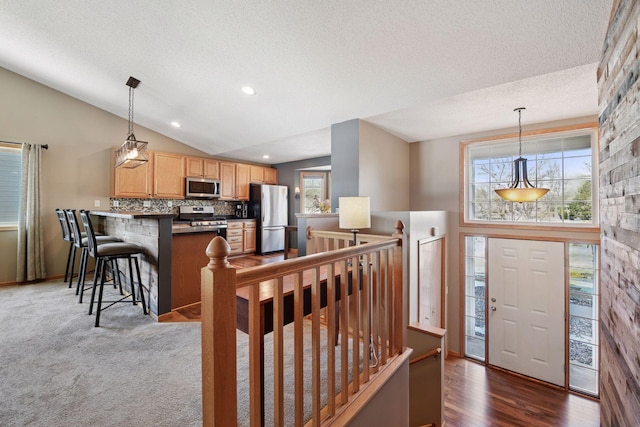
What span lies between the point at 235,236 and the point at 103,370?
14.0ft

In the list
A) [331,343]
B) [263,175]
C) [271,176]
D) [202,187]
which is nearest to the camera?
[331,343]

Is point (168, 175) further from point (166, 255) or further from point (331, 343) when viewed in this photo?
point (331, 343)

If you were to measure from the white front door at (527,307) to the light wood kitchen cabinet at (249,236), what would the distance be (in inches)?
183

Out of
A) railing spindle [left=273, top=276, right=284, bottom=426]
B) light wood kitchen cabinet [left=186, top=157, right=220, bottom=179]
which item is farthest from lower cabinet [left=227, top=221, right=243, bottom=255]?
railing spindle [left=273, top=276, right=284, bottom=426]

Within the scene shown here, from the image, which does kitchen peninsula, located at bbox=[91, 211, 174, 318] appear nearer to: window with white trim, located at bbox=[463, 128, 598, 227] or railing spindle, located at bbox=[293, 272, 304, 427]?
railing spindle, located at bbox=[293, 272, 304, 427]

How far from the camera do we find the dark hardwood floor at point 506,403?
10.2 feet

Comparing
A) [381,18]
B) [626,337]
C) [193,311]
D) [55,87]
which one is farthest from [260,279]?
[55,87]

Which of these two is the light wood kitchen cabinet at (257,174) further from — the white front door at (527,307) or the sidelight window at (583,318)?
the sidelight window at (583,318)

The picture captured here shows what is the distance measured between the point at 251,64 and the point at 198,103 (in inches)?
59.3

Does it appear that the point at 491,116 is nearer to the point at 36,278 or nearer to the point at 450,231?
the point at 450,231

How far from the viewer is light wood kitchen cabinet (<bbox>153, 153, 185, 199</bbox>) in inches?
208

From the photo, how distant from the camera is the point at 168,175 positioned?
5.42 meters

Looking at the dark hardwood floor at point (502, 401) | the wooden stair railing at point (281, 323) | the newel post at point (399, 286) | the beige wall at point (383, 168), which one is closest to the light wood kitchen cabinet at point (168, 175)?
the dark hardwood floor at point (502, 401)

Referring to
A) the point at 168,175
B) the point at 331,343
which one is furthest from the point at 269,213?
the point at 331,343
